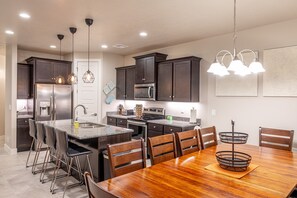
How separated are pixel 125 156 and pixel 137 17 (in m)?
2.33

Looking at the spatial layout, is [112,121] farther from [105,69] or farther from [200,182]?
[200,182]

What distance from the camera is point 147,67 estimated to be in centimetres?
537

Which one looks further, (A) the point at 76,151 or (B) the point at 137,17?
(B) the point at 137,17

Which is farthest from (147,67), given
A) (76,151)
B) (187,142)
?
(187,142)

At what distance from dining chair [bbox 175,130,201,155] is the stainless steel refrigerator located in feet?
14.3

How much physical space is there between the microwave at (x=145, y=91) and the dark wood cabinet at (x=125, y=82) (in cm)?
36

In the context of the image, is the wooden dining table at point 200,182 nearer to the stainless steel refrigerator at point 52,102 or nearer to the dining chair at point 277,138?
the dining chair at point 277,138

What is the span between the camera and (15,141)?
5422 millimetres

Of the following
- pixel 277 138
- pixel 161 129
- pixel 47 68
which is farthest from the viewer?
pixel 47 68

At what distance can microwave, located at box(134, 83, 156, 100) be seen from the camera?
5.24m

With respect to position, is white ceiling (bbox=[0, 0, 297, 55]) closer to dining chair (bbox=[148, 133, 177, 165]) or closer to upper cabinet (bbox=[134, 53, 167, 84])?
upper cabinet (bbox=[134, 53, 167, 84])

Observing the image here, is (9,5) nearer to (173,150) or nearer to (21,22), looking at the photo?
(21,22)

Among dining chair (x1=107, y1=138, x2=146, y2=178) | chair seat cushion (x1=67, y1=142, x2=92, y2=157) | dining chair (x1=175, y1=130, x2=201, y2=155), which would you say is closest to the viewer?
dining chair (x1=107, y1=138, x2=146, y2=178)

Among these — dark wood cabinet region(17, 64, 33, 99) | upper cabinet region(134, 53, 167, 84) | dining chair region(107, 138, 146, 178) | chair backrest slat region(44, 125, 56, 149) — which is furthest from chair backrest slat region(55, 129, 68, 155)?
dark wood cabinet region(17, 64, 33, 99)
